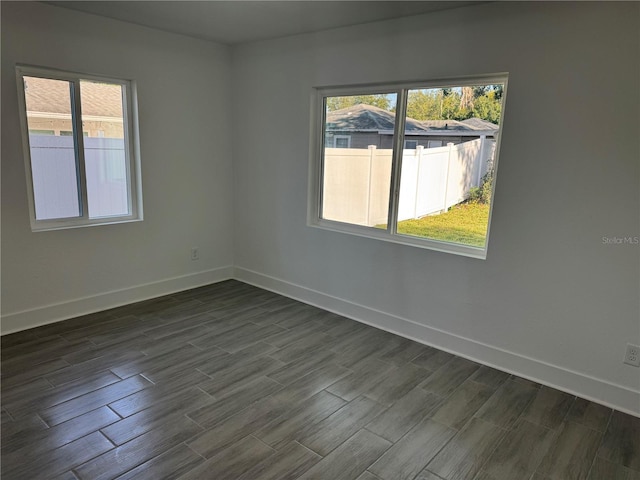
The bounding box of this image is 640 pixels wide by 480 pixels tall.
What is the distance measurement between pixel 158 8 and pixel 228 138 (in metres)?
1.56

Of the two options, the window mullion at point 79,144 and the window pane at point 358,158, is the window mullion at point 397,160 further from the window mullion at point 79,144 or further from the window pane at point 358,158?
the window mullion at point 79,144

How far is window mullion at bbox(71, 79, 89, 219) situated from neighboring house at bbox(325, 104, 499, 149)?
2140 millimetres

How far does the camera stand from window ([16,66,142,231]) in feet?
10.8

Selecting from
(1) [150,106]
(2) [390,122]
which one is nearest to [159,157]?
(1) [150,106]

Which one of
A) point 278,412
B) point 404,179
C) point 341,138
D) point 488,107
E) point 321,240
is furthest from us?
point 321,240

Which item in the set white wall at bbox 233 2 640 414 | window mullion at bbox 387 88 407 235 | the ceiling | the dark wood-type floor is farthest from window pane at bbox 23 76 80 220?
window mullion at bbox 387 88 407 235

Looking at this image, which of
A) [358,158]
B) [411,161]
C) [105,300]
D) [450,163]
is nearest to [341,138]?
[358,158]

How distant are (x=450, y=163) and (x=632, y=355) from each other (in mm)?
1711

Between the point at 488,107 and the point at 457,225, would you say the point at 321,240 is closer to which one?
the point at 457,225

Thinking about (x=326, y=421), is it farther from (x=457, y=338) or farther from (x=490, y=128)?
(x=490, y=128)

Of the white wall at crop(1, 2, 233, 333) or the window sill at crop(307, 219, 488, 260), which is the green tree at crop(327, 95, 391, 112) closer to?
the window sill at crop(307, 219, 488, 260)

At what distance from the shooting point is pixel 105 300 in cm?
382

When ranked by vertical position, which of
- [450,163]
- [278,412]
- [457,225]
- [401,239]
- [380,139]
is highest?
[380,139]

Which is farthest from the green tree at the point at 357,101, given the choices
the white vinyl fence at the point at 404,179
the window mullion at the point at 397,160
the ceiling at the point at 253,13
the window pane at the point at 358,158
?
the ceiling at the point at 253,13
